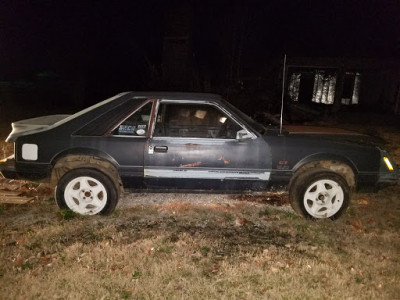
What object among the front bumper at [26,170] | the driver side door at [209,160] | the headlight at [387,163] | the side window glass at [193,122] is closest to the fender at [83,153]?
the front bumper at [26,170]

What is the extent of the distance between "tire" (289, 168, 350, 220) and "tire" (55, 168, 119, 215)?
2303 mm

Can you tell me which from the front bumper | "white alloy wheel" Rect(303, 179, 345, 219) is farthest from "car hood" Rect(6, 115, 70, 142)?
"white alloy wheel" Rect(303, 179, 345, 219)

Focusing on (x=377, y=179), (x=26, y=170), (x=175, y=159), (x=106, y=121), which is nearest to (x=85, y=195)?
(x=26, y=170)

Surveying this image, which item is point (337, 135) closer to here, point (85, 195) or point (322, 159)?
point (322, 159)

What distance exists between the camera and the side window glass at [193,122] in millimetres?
4758

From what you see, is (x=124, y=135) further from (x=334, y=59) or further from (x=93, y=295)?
(x=334, y=59)

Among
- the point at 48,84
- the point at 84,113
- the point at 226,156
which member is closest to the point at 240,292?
the point at 226,156

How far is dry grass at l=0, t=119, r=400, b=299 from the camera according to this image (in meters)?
3.17

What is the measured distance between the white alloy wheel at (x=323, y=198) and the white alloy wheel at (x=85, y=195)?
258 cm

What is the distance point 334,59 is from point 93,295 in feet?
57.5

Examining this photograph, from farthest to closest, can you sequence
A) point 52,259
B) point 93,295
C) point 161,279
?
point 52,259 < point 161,279 < point 93,295

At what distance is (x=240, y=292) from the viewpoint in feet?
10.3

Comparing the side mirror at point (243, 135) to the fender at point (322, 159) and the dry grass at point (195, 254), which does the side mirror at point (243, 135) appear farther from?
the dry grass at point (195, 254)

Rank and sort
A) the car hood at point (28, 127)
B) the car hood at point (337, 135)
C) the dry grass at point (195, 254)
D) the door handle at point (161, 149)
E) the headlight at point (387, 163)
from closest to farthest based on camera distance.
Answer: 1. the dry grass at point (195, 254)
2. the door handle at point (161, 149)
3. the car hood at point (28, 127)
4. the headlight at point (387, 163)
5. the car hood at point (337, 135)
